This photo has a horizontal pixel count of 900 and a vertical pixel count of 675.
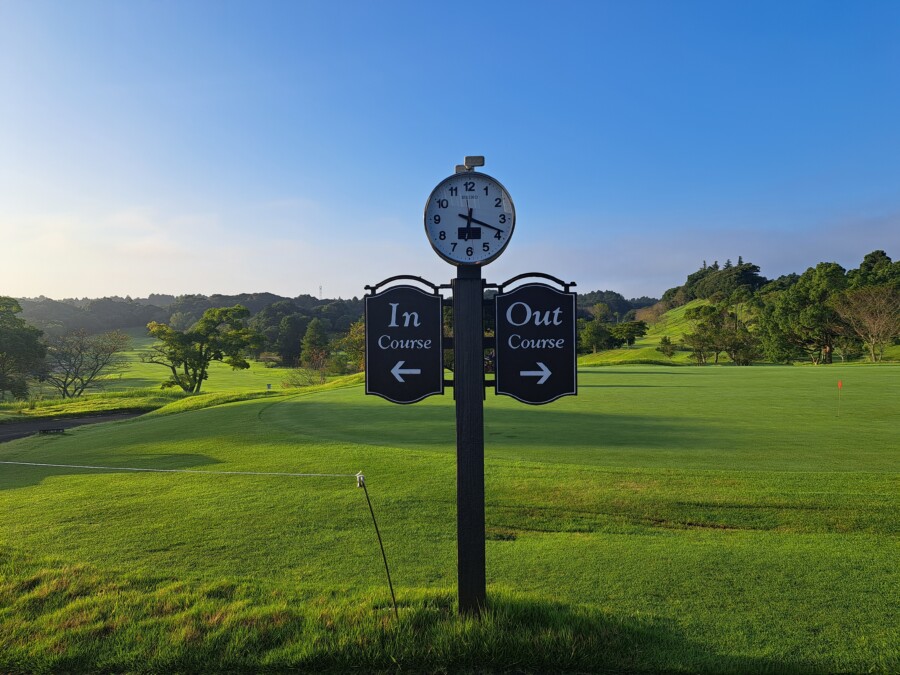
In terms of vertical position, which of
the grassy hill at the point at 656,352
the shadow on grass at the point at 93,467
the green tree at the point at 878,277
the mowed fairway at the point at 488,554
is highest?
the green tree at the point at 878,277

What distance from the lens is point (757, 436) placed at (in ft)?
32.9

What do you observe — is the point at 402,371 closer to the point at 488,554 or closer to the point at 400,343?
the point at 400,343

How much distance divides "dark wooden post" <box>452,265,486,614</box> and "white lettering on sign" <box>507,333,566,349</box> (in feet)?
0.93

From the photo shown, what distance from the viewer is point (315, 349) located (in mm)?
59500

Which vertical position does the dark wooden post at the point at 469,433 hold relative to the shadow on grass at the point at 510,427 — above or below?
above

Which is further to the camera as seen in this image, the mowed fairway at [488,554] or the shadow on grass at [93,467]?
the shadow on grass at [93,467]

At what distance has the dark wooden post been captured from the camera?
331 cm

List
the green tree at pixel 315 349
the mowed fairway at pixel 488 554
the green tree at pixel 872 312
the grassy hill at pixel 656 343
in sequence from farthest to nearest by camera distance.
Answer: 1. the grassy hill at pixel 656 343
2. the green tree at pixel 315 349
3. the green tree at pixel 872 312
4. the mowed fairway at pixel 488 554

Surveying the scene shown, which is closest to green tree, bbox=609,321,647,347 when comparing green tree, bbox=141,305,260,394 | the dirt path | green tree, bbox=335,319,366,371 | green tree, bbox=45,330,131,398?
green tree, bbox=335,319,366,371

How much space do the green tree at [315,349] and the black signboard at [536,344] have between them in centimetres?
5160

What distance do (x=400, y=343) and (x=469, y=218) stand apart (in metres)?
1.01

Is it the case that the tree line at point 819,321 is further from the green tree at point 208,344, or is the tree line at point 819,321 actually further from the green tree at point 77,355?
the green tree at point 77,355

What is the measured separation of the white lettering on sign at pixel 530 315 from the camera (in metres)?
3.57


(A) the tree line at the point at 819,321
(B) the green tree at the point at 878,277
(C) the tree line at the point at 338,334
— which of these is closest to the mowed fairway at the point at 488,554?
(C) the tree line at the point at 338,334
